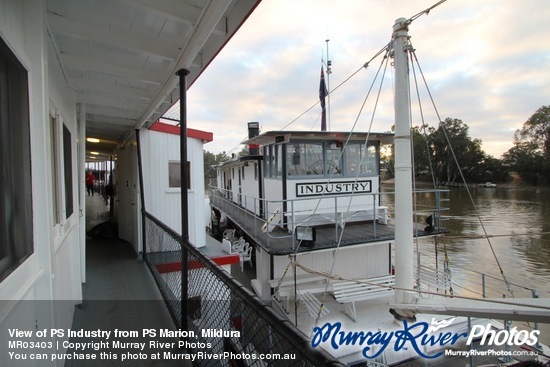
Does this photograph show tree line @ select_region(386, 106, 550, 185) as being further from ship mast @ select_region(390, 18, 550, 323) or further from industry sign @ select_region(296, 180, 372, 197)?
ship mast @ select_region(390, 18, 550, 323)

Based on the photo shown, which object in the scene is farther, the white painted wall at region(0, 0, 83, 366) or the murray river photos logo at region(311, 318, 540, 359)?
the murray river photos logo at region(311, 318, 540, 359)

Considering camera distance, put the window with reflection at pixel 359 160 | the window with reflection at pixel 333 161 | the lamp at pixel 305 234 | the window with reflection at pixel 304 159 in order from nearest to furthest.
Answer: the lamp at pixel 305 234 → the window with reflection at pixel 304 159 → the window with reflection at pixel 333 161 → the window with reflection at pixel 359 160

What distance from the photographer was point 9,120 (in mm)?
1349

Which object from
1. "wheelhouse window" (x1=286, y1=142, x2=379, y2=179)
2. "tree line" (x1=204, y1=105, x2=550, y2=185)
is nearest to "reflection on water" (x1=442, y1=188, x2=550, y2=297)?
"wheelhouse window" (x1=286, y1=142, x2=379, y2=179)

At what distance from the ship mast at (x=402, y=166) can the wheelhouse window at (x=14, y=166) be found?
3.86 metres

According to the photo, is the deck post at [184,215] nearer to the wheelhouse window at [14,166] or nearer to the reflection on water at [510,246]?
the wheelhouse window at [14,166]

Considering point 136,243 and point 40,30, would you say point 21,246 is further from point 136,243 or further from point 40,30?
point 136,243

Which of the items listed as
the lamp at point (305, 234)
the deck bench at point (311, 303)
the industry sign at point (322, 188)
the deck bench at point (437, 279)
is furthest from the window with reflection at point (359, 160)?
the deck bench at point (311, 303)

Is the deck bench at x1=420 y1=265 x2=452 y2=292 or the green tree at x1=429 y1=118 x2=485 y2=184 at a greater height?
the green tree at x1=429 y1=118 x2=485 y2=184

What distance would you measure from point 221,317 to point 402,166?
2.99 meters

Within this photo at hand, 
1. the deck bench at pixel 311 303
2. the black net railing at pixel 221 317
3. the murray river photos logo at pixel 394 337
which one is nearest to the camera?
the black net railing at pixel 221 317

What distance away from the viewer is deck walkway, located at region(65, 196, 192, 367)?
9.43ft

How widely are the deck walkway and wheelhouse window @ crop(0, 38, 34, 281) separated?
155 cm

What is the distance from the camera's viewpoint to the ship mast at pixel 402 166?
152 inches
